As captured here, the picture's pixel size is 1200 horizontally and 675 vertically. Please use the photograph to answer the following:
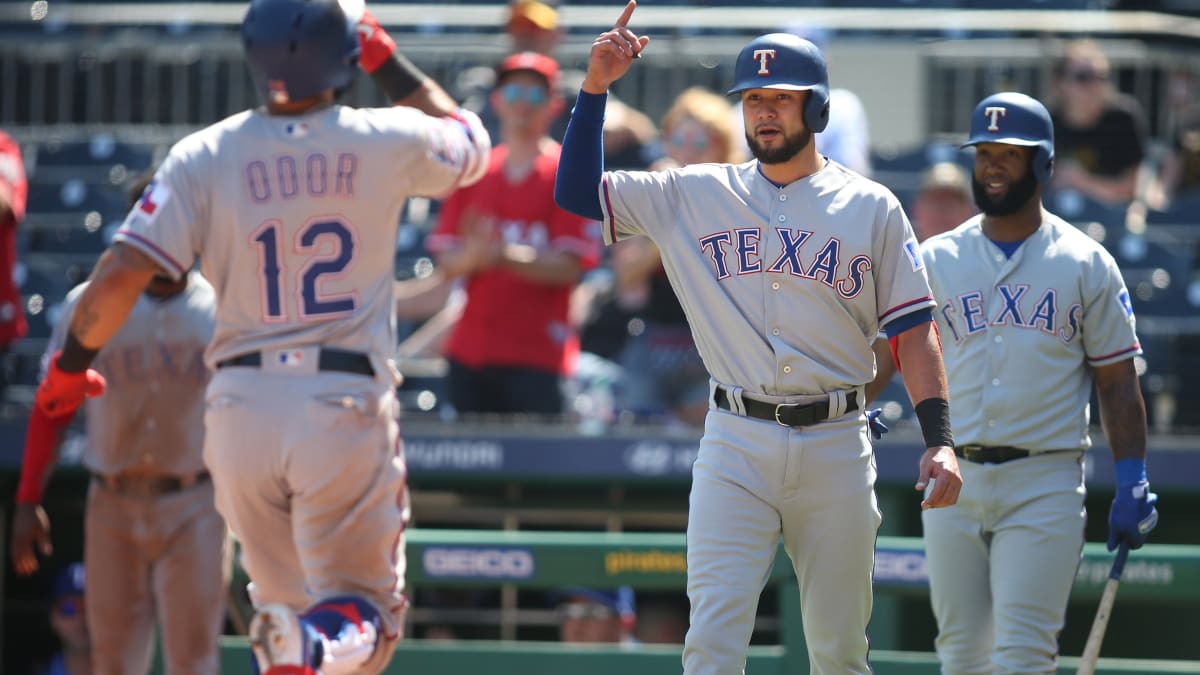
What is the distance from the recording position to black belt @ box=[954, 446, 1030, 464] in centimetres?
480

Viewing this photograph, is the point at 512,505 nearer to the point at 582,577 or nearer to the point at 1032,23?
the point at 582,577

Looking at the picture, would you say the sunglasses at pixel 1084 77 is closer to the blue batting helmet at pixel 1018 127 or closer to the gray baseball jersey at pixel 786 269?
the blue batting helmet at pixel 1018 127

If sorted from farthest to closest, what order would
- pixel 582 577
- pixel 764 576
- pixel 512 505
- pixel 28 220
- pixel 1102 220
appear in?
pixel 28 220 < pixel 1102 220 < pixel 512 505 < pixel 582 577 < pixel 764 576

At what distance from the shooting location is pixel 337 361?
431cm

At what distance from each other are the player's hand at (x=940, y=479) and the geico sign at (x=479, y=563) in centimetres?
261

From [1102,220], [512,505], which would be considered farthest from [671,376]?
[1102,220]

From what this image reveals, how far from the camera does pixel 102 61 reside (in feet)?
34.0

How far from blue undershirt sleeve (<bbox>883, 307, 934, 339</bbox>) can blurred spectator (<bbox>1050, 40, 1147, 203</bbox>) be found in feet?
15.9

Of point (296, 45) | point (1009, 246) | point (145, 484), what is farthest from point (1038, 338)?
point (145, 484)

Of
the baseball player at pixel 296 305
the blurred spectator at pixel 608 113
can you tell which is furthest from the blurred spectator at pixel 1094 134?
the baseball player at pixel 296 305

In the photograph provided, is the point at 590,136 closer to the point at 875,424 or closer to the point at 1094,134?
the point at 875,424

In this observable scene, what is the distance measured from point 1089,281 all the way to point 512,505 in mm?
3003

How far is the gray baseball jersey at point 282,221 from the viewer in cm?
429

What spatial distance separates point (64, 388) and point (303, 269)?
0.74m
